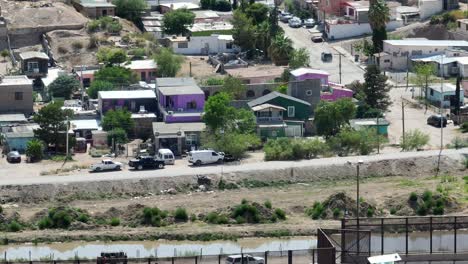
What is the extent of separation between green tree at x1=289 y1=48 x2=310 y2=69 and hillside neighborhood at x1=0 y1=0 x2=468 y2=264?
133mm

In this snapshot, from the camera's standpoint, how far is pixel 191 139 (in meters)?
56.0

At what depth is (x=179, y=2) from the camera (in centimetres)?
7894

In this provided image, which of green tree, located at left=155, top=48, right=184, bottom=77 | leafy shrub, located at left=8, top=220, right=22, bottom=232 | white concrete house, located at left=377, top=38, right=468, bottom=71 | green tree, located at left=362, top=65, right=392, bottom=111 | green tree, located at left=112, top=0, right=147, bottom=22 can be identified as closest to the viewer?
leafy shrub, located at left=8, top=220, right=22, bottom=232

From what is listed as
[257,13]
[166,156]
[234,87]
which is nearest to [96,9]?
[257,13]

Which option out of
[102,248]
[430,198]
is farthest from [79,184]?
[430,198]

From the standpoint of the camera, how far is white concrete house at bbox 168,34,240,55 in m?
70.4

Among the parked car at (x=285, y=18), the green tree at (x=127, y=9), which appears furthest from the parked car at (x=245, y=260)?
the parked car at (x=285, y=18)

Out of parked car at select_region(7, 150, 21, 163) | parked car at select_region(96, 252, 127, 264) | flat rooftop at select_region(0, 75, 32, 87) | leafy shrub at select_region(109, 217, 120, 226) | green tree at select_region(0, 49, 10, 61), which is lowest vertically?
leafy shrub at select_region(109, 217, 120, 226)

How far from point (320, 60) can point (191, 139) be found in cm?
1443

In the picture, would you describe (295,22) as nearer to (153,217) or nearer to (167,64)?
(167,64)

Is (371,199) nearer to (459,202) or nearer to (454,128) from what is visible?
(459,202)

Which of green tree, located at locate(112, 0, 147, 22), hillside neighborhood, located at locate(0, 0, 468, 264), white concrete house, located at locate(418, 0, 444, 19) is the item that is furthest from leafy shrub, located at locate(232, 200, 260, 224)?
white concrete house, located at locate(418, 0, 444, 19)

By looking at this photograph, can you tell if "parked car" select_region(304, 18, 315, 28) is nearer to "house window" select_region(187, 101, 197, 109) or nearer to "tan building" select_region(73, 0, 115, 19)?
"tan building" select_region(73, 0, 115, 19)

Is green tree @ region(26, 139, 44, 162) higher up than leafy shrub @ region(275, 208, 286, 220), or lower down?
higher up
